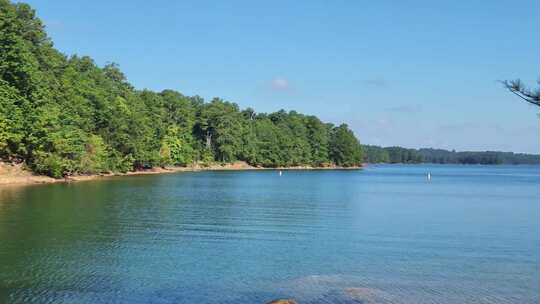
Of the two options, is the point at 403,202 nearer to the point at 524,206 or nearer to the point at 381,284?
the point at 524,206

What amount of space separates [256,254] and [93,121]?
2992 inches

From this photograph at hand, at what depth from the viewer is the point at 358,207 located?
1964 inches

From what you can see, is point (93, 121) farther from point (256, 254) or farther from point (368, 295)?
point (368, 295)

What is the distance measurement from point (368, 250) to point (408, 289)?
797 cm

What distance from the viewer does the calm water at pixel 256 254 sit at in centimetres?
1831

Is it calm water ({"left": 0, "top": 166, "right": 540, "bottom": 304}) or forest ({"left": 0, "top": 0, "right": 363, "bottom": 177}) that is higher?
forest ({"left": 0, "top": 0, "right": 363, "bottom": 177})

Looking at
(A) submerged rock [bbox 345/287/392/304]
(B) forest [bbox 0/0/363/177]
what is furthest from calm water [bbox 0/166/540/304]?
(B) forest [bbox 0/0/363/177]

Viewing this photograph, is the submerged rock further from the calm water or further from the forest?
the forest

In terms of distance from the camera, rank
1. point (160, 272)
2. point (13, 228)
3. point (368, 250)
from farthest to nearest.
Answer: point (13, 228), point (368, 250), point (160, 272)

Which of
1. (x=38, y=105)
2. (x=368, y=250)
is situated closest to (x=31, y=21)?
(x=38, y=105)

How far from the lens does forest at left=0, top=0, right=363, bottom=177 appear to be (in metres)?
66.2

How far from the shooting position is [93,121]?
94.1 meters

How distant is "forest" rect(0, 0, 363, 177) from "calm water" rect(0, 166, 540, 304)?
24.3 metres

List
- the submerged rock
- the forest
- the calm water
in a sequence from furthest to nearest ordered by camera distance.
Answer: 1. the forest
2. the calm water
3. the submerged rock
